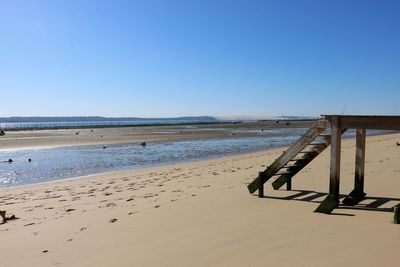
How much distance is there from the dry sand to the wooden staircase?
30 cm

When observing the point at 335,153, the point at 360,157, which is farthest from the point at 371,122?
the point at 360,157

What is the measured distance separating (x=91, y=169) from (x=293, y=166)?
1182 cm

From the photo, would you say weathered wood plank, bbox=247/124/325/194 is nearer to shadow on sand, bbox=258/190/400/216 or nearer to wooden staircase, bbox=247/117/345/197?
wooden staircase, bbox=247/117/345/197

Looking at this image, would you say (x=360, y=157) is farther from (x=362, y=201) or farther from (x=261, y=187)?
(x=261, y=187)

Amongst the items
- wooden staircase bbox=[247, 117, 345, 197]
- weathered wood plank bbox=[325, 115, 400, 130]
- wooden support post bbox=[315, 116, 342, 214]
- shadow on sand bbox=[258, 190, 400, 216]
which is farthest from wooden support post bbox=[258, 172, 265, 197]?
weathered wood plank bbox=[325, 115, 400, 130]

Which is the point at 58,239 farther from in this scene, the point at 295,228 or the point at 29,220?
the point at 295,228

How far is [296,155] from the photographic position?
27.9 ft

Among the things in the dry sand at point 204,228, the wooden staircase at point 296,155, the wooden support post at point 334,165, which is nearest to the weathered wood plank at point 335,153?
the wooden support post at point 334,165

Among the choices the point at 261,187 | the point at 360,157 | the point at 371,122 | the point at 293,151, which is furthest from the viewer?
the point at 261,187

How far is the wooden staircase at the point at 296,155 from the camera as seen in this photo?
7.62 metres

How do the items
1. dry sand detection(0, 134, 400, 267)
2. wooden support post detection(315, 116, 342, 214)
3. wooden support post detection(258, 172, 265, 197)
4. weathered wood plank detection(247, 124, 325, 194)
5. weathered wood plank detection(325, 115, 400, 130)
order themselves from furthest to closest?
wooden support post detection(258, 172, 265, 197) < weathered wood plank detection(247, 124, 325, 194) < wooden support post detection(315, 116, 342, 214) < weathered wood plank detection(325, 115, 400, 130) < dry sand detection(0, 134, 400, 267)

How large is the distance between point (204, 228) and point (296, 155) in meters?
3.33

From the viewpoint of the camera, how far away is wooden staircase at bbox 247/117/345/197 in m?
7.62

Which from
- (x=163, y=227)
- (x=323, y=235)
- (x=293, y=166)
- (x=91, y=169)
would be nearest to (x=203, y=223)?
(x=163, y=227)
